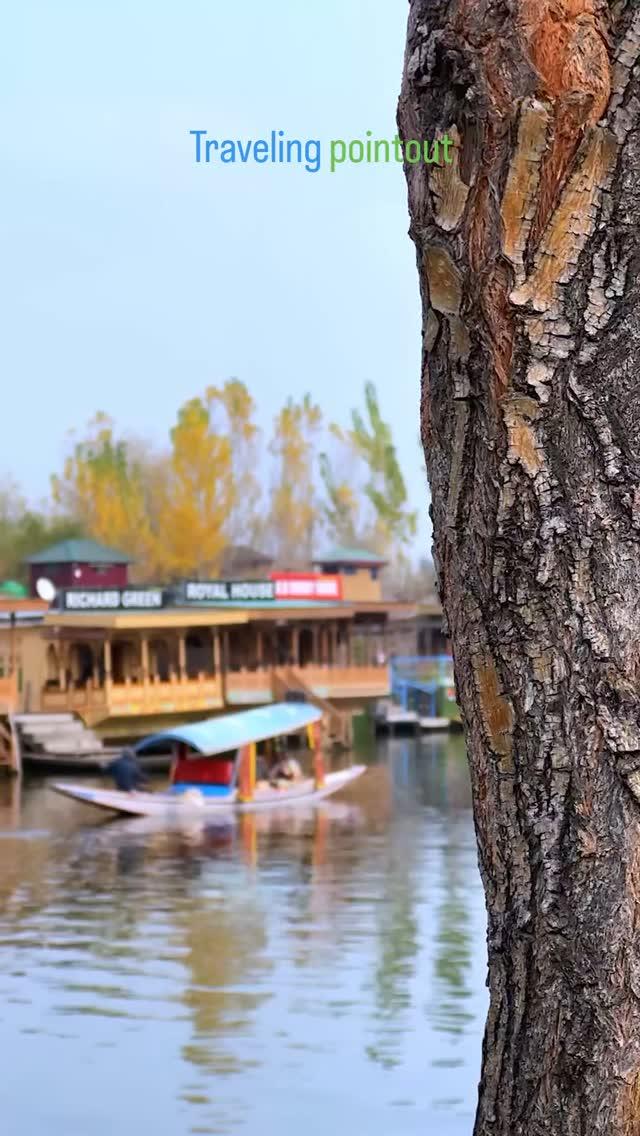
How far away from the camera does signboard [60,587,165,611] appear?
3503cm

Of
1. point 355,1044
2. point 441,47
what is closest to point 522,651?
point 441,47

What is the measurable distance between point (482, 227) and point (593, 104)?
1.08 ft

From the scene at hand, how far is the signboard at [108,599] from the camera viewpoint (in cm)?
3503

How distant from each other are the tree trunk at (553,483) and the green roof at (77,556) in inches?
1530

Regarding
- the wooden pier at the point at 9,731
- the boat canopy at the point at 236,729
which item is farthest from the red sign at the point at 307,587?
the boat canopy at the point at 236,729

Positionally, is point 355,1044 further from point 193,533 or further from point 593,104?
point 193,533

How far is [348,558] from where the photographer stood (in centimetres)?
4919

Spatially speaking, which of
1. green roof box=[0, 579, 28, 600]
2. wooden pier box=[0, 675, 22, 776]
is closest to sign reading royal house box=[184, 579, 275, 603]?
Answer: green roof box=[0, 579, 28, 600]

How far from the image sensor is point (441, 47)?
3326 mm

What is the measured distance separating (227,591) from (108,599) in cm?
571

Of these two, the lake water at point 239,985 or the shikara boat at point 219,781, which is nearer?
the lake water at point 239,985

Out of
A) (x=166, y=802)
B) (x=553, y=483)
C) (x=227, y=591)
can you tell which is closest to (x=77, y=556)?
(x=227, y=591)

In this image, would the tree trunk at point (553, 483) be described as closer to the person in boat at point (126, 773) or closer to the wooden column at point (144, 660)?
the person in boat at point (126, 773)

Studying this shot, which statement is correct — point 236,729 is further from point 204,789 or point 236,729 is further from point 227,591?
point 227,591
